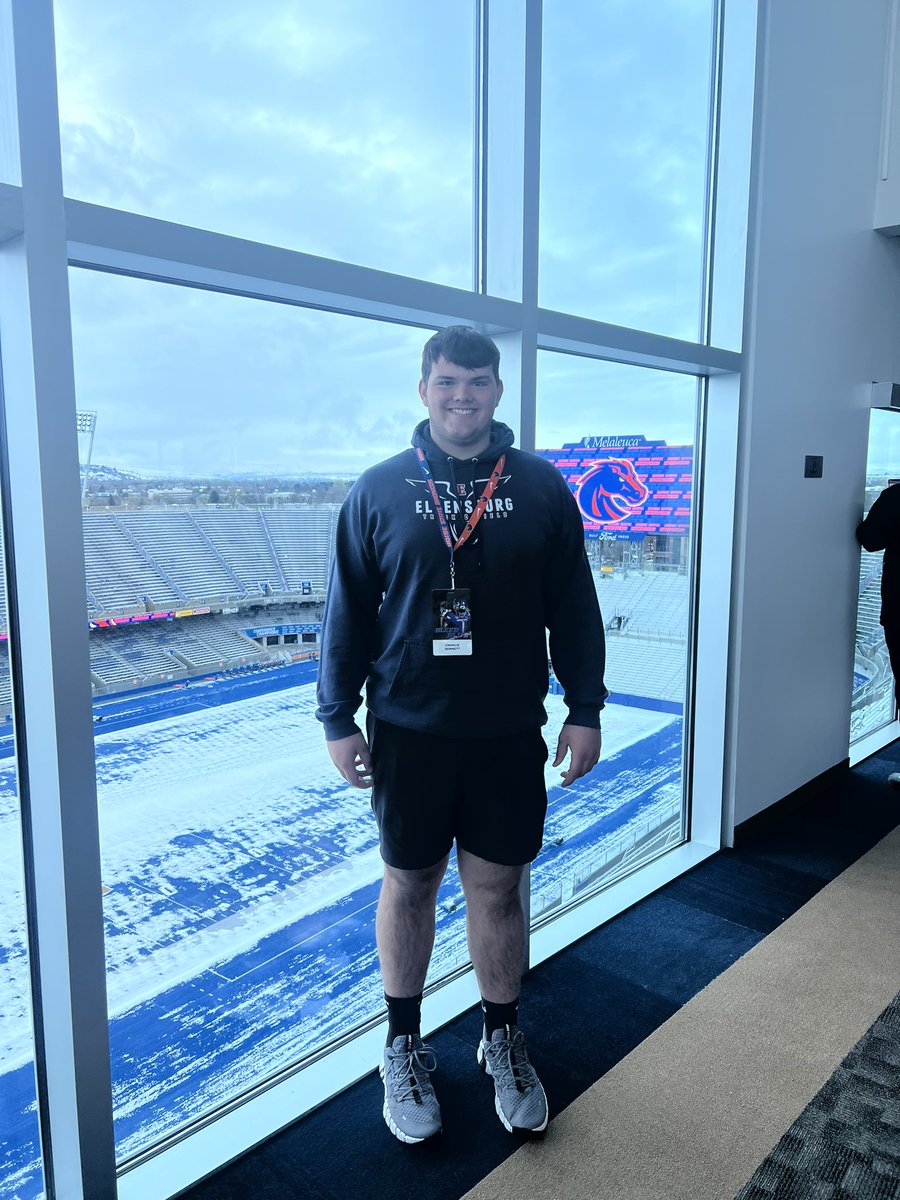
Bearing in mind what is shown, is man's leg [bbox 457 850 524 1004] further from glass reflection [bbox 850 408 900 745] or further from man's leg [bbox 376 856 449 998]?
glass reflection [bbox 850 408 900 745]

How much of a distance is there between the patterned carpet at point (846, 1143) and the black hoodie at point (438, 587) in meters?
0.96

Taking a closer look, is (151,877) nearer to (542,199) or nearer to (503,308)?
(503,308)

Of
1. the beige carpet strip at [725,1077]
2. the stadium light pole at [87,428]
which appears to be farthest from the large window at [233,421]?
the beige carpet strip at [725,1077]

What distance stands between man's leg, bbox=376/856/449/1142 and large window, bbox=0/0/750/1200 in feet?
0.69

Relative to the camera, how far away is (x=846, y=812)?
340 centimetres

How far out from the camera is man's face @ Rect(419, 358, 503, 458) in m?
1.59

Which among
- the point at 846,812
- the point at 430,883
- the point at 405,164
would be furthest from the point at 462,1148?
the point at 846,812

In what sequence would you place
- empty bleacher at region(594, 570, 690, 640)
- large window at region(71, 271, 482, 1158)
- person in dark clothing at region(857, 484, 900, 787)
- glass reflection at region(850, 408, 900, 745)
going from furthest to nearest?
1. glass reflection at region(850, 408, 900, 745)
2. person in dark clothing at region(857, 484, 900, 787)
3. empty bleacher at region(594, 570, 690, 640)
4. large window at region(71, 271, 482, 1158)

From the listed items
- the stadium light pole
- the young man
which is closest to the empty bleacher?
the young man

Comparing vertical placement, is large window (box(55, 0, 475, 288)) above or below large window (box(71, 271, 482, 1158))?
above

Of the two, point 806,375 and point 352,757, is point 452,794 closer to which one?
point 352,757

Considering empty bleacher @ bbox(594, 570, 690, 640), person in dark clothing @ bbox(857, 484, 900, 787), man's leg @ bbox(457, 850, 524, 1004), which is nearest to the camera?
man's leg @ bbox(457, 850, 524, 1004)

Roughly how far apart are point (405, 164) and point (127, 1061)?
1.98m

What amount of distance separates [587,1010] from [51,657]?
5.20 ft
